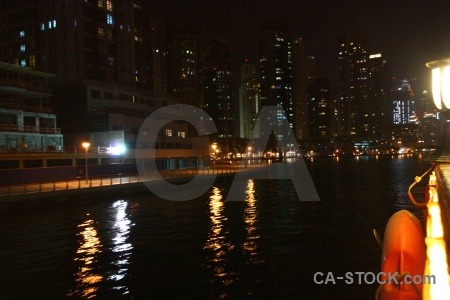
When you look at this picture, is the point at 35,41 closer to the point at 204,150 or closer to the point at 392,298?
the point at 204,150

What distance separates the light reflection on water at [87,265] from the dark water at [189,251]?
38 millimetres

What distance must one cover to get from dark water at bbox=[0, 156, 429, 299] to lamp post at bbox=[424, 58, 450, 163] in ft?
23.0

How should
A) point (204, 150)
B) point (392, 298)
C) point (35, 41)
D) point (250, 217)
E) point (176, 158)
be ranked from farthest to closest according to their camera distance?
1. point (204, 150)
2. point (35, 41)
3. point (176, 158)
4. point (250, 217)
5. point (392, 298)

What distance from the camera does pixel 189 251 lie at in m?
18.7

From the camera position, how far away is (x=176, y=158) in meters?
82.9

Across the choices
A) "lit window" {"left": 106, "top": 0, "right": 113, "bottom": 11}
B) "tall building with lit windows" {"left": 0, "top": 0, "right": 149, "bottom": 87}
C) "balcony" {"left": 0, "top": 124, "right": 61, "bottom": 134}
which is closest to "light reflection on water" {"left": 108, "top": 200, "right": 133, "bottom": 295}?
"balcony" {"left": 0, "top": 124, "right": 61, "bottom": 134}

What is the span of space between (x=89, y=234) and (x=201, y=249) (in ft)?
27.9

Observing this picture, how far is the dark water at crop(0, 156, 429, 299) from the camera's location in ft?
44.2

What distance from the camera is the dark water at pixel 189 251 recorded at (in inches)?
531

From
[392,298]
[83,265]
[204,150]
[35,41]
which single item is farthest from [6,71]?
[392,298]

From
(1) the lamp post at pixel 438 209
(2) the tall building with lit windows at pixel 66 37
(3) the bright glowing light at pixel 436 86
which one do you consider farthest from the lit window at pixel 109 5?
(1) the lamp post at pixel 438 209

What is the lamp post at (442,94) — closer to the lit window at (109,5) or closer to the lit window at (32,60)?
the lit window at (32,60)

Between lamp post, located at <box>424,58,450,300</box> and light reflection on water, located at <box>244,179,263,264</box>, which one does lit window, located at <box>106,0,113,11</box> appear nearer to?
light reflection on water, located at <box>244,179,263,264</box>

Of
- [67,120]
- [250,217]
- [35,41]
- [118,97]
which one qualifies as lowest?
[250,217]
